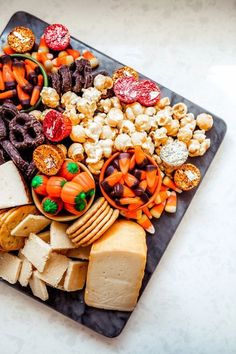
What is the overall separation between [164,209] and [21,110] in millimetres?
713

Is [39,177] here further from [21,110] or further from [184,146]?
[184,146]

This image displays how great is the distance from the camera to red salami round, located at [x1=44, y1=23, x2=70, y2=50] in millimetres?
2268

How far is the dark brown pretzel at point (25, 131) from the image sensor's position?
207cm

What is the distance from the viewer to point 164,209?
2.25 m

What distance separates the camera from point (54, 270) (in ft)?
7.10

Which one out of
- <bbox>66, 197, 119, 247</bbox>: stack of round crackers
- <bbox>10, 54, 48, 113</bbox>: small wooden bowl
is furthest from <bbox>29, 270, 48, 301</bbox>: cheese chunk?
<bbox>10, 54, 48, 113</bbox>: small wooden bowl

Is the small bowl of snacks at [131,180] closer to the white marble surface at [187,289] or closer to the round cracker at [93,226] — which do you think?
the round cracker at [93,226]

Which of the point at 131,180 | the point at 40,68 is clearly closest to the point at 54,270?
the point at 131,180

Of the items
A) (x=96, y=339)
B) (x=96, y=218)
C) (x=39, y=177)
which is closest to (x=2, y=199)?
(x=39, y=177)

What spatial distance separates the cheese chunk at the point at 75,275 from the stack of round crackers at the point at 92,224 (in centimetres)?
13

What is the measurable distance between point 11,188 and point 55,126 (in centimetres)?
30

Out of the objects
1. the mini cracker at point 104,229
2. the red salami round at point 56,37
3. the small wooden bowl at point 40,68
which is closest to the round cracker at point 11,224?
the mini cracker at point 104,229

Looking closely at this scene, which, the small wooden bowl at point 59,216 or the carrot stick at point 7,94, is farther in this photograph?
the carrot stick at point 7,94

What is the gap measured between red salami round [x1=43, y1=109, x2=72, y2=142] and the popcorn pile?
0.05 meters
